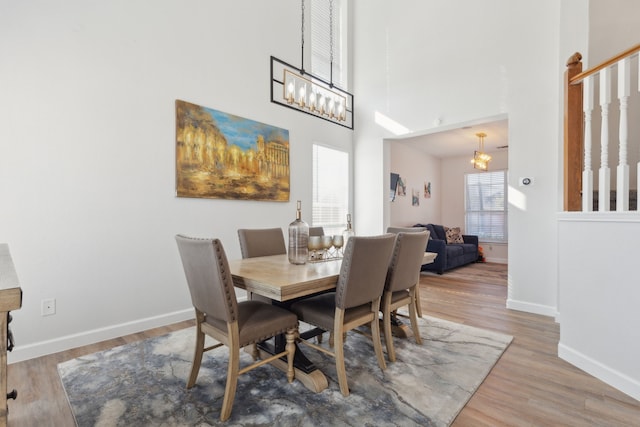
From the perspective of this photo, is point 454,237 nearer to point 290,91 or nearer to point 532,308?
point 532,308

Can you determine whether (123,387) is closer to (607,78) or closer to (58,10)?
(58,10)

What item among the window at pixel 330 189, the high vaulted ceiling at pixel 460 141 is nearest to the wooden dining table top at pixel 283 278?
the window at pixel 330 189

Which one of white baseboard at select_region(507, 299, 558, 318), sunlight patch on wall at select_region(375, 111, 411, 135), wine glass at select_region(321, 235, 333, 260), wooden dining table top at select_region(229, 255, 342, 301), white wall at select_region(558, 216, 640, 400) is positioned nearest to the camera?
wooden dining table top at select_region(229, 255, 342, 301)

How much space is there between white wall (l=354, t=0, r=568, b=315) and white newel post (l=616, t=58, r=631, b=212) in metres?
1.36

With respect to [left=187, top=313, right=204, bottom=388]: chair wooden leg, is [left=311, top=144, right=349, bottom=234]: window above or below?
above

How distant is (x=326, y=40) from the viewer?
504 centimetres

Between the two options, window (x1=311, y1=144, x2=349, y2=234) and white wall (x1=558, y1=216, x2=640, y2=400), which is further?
window (x1=311, y1=144, x2=349, y2=234)

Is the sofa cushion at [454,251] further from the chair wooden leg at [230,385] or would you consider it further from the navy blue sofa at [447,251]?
the chair wooden leg at [230,385]

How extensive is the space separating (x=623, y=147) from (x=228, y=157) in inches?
129

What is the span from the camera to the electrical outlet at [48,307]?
2.45m

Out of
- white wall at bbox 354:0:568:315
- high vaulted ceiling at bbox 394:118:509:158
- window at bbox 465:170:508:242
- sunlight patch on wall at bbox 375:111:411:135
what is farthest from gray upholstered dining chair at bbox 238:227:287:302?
window at bbox 465:170:508:242

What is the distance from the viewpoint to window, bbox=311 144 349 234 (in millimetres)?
4707

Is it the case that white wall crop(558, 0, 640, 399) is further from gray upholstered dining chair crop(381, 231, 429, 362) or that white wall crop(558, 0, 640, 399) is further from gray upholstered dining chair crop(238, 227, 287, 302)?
gray upholstered dining chair crop(238, 227, 287, 302)

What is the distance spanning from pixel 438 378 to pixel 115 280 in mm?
2684
